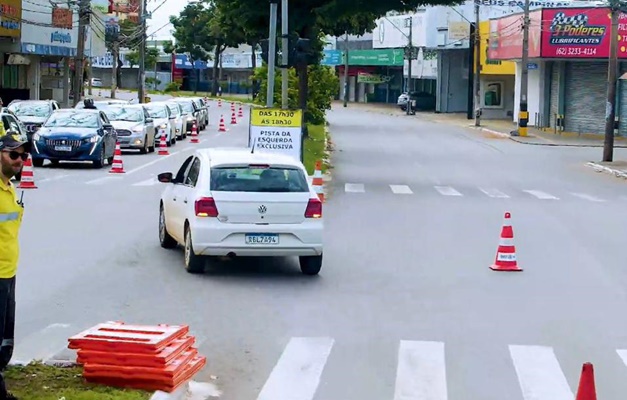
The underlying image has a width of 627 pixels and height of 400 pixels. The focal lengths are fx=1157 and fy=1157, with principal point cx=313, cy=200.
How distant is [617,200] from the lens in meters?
A: 27.8

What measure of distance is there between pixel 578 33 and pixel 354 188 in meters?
31.3

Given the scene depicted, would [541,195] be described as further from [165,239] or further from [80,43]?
[80,43]

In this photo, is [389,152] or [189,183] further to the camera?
[389,152]

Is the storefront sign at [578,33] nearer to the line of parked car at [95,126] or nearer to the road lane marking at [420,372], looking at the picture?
the line of parked car at [95,126]

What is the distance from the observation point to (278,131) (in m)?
25.4

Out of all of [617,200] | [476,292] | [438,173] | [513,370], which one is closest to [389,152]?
[438,173]

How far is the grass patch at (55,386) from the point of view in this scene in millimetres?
7781

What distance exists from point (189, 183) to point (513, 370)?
6.43 meters

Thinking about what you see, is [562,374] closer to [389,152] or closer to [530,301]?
[530,301]

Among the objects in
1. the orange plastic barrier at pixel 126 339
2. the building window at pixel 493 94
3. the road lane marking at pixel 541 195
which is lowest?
the road lane marking at pixel 541 195

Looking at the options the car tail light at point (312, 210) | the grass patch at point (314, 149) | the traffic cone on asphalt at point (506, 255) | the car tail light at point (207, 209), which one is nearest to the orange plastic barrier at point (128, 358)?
the car tail light at point (207, 209)

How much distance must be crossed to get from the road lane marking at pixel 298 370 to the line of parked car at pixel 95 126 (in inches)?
423

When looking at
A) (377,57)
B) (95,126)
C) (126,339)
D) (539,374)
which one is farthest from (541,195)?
(377,57)

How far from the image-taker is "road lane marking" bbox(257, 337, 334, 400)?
8.78 metres
